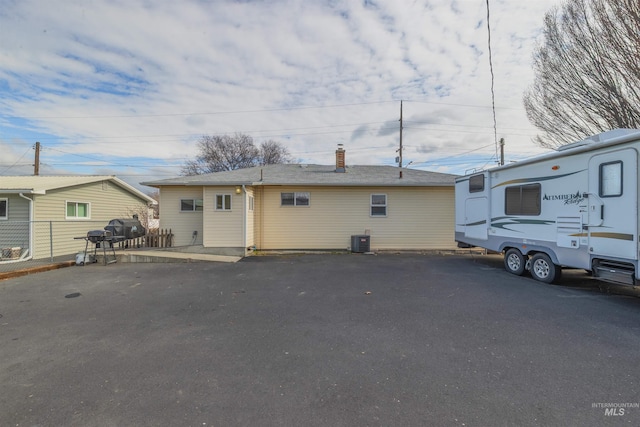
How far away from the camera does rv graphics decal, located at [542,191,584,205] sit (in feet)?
19.6

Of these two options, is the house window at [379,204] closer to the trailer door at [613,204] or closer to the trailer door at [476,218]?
the trailer door at [476,218]

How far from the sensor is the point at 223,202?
11.4m

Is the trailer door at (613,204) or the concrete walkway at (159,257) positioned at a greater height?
the trailer door at (613,204)

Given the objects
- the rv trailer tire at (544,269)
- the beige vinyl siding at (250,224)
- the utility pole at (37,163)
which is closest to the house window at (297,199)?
the beige vinyl siding at (250,224)

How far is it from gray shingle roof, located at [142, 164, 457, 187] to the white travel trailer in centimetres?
387

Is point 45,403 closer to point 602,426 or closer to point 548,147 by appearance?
point 602,426

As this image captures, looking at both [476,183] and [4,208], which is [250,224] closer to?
[476,183]

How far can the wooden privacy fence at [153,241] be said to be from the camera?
1187 cm

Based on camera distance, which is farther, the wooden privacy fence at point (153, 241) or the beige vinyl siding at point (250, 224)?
the wooden privacy fence at point (153, 241)

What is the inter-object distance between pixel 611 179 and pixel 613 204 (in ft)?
1.51

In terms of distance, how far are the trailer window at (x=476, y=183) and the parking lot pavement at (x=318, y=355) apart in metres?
3.52

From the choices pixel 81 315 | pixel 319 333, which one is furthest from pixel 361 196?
pixel 81 315

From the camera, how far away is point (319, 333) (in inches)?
156

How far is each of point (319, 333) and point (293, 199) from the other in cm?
902
